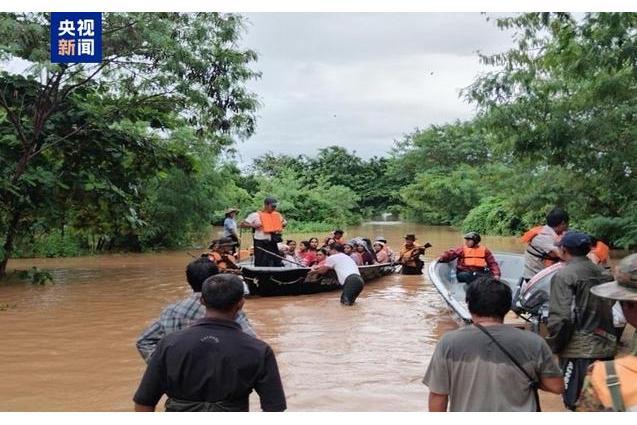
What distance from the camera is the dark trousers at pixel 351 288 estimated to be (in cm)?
1173

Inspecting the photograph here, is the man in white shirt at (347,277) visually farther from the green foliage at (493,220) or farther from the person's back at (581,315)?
the green foliage at (493,220)

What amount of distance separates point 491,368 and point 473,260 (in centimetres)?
740

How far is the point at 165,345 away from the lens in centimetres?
297

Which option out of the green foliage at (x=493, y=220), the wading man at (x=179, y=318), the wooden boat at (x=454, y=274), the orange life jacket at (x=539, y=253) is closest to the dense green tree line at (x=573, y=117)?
the wooden boat at (x=454, y=274)

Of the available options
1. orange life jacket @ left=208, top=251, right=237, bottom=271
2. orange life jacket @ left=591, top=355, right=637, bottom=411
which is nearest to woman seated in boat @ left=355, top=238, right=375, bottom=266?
orange life jacket @ left=208, top=251, right=237, bottom=271

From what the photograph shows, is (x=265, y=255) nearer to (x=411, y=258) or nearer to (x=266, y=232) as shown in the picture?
(x=266, y=232)

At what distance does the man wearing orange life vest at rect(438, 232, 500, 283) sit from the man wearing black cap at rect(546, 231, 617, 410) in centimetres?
577

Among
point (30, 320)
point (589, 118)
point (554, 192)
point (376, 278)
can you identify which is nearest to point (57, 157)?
point (30, 320)

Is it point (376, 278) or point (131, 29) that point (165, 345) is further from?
point (376, 278)

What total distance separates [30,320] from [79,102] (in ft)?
16.4

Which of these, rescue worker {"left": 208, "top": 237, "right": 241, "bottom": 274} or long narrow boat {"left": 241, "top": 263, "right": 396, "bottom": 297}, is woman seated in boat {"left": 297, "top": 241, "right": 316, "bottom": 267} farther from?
rescue worker {"left": 208, "top": 237, "right": 241, "bottom": 274}

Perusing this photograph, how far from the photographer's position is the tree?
12.4 meters

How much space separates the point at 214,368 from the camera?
9.48 ft

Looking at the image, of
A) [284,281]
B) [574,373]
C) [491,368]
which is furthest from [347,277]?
[491,368]
